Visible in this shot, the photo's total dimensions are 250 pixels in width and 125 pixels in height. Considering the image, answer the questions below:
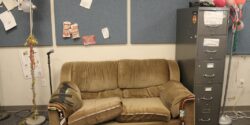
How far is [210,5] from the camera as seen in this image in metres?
2.66

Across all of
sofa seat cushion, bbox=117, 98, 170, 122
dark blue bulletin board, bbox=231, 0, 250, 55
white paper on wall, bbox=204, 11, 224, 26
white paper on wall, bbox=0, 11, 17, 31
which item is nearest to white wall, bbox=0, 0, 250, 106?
dark blue bulletin board, bbox=231, 0, 250, 55

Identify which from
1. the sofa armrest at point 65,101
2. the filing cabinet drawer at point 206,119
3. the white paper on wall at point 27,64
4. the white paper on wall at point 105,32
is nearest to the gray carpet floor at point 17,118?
the white paper on wall at point 27,64

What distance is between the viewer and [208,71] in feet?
9.03

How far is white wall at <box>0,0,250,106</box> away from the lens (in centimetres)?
322

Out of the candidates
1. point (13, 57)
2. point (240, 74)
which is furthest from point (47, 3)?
point (240, 74)

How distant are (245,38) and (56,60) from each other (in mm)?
2621

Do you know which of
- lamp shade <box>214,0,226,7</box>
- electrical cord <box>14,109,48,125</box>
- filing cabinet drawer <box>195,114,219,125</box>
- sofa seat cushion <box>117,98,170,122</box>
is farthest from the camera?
electrical cord <box>14,109,48,125</box>

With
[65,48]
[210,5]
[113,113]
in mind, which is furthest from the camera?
[65,48]

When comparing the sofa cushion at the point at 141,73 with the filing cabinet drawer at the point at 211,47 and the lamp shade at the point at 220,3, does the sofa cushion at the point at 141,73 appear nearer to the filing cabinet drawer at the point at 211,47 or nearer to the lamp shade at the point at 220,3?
the filing cabinet drawer at the point at 211,47

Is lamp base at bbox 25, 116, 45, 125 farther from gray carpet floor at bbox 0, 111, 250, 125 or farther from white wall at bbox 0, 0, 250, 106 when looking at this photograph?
white wall at bbox 0, 0, 250, 106

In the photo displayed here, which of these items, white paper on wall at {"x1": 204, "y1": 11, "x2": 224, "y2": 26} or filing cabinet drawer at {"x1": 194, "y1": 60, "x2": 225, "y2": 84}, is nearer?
white paper on wall at {"x1": 204, "y1": 11, "x2": 224, "y2": 26}

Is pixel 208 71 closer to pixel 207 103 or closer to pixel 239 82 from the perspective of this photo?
pixel 207 103

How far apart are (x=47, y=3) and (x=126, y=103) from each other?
5.45 feet

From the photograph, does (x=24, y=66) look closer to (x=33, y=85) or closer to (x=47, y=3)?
(x=33, y=85)
